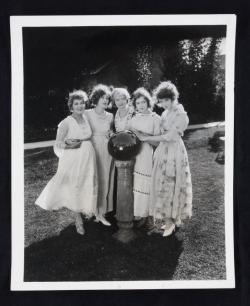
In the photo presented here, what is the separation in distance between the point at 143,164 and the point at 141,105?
0.40ft

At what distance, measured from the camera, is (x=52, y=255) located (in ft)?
2.97

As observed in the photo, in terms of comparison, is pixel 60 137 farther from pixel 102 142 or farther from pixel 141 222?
pixel 141 222

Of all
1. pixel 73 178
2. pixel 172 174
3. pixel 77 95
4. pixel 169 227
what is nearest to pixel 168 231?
pixel 169 227

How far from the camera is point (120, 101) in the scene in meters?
0.89

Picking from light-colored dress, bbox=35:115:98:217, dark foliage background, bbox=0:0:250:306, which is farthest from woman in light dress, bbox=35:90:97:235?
dark foliage background, bbox=0:0:250:306

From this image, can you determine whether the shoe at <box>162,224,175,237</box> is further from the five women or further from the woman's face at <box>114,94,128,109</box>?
the woman's face at <box>114,94,128,109</box>

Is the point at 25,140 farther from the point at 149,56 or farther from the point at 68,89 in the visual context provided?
the point at 149,56

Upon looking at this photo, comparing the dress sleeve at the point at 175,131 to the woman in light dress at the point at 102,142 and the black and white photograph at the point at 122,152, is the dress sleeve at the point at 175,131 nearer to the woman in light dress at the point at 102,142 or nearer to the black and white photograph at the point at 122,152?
the black and white photograph at the point at 122,152

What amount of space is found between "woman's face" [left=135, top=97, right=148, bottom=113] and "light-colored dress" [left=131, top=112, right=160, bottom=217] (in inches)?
0.4

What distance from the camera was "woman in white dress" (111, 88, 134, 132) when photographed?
2.91ft

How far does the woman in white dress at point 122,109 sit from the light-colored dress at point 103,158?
0.05 ft

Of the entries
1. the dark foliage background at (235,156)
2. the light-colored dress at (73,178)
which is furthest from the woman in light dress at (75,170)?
the dark foliage background at (235,156)

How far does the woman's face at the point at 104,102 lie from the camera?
0.89 meters
